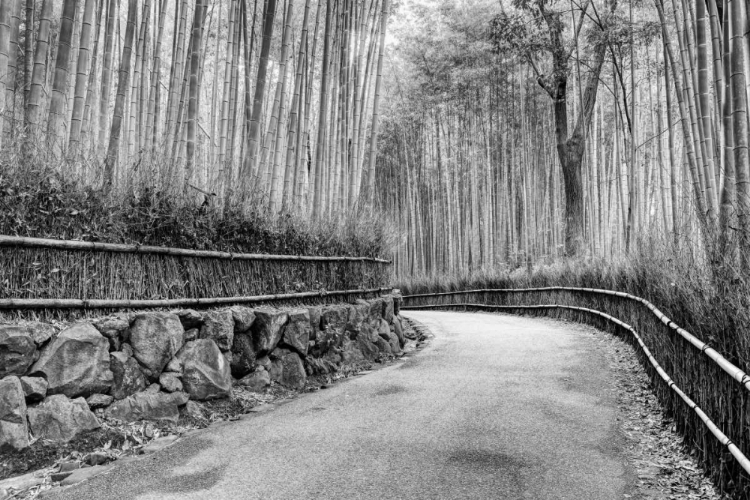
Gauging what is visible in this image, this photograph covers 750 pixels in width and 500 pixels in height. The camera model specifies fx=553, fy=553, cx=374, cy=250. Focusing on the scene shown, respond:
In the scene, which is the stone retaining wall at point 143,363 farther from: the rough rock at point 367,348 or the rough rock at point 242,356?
the rough rock at point 367,348

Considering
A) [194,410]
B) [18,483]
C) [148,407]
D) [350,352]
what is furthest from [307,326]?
[18,483]

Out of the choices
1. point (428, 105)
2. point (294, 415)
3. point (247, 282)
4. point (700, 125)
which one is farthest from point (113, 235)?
point (428, 105)

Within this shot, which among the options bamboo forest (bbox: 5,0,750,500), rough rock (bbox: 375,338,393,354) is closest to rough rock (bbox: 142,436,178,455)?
bamboo forest (bbox: 5,0,750,500)

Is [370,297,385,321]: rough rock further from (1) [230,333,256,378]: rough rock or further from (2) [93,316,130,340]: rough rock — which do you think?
(2) [93,316,130,340]: rough rock

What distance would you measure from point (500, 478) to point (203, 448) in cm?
148

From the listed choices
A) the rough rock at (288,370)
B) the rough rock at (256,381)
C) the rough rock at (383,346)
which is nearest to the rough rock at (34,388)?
the rough rock at (256,381)

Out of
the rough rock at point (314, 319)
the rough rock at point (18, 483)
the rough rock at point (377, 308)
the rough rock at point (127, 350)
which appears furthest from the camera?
the rough rock at point (377, 308)

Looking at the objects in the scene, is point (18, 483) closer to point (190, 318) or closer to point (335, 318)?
point (190, 318)

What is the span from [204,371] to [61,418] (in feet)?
3.14

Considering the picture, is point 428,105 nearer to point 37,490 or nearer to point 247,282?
point 247,282

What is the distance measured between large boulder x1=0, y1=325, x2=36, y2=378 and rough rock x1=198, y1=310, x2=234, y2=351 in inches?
44.3

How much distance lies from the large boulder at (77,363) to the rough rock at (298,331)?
1.61 m

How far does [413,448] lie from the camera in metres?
2.78

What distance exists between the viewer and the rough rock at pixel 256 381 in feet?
12.7
